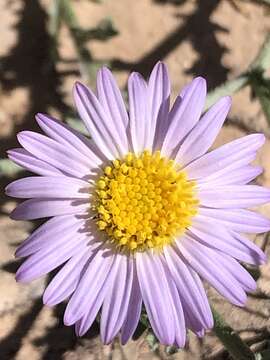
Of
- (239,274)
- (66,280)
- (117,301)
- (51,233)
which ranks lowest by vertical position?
(239,274)

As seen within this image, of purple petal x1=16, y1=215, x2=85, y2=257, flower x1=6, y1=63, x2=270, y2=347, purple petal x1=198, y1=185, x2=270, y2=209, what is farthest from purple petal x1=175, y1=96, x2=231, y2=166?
purple petal x1=16, y1=215, x2=85, y2=257

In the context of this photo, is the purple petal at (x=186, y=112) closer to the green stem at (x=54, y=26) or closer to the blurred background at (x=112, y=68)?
the blurred background at (x=112, y=68)

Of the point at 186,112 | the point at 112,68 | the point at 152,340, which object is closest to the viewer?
the point at 186,112

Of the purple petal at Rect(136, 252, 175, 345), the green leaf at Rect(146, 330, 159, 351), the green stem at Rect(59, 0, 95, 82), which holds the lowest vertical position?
the green leaf at Rect(146, 330, 159, 351)

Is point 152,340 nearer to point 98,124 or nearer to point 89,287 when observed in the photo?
point 89,287

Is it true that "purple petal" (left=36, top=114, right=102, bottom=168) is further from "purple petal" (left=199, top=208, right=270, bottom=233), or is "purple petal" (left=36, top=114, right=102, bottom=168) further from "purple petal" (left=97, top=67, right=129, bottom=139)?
"purple petal" (left=199, top=208, right=270, bottom=233)

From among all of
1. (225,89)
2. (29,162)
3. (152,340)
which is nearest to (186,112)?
(29,162)

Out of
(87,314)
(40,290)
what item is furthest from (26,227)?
(87,314)
